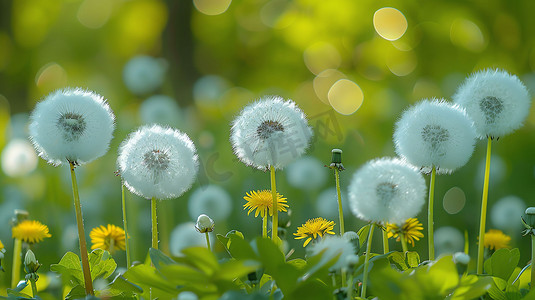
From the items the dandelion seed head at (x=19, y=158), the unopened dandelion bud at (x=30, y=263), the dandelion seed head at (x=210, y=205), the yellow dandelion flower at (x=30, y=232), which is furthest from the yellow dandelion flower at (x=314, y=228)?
the dandelion seed head at (x=19, y=158)

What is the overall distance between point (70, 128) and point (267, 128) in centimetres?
39

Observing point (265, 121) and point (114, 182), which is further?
point (114, 182)

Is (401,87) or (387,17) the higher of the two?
(387,17)

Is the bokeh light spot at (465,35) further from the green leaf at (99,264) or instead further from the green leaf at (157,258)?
the green leaf at (157,258)

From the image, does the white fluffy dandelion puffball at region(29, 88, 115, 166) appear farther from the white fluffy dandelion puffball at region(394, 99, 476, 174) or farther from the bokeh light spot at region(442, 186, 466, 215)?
the bokeh light spot at region(442, 186, 466, 215)

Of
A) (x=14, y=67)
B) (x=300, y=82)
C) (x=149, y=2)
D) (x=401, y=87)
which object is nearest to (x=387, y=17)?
(x=401, y=87)

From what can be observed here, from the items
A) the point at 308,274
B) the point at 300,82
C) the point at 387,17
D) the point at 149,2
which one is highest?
the point at 149,2

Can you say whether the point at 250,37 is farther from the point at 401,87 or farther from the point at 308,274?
the point at 308,274

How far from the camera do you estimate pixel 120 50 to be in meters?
12.4

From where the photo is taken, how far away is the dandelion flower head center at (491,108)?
1.24m

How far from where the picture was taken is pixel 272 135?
1198 millimetres

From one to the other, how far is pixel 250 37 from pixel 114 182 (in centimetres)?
747

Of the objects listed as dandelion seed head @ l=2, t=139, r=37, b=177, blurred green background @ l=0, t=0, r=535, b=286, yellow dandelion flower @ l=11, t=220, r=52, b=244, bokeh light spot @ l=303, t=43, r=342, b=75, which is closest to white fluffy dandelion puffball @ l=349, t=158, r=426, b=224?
blurred green background @ l=0, t=0, r=535, b=286

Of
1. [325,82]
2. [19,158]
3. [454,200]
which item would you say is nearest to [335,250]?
[454,200]
